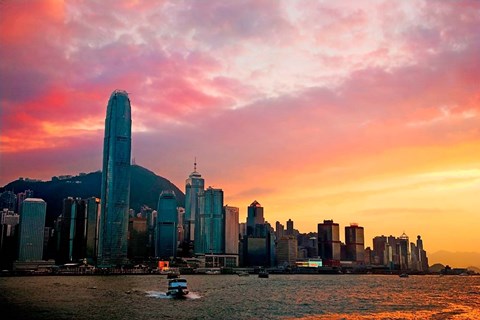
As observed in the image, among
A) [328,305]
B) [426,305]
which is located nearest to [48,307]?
[328,305]

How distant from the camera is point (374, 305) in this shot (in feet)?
371

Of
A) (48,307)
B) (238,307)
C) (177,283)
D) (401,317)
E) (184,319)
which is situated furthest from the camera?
(177,283)

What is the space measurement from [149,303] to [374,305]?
52122mm

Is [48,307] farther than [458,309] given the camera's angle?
No

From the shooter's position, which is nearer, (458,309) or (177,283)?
(458,309)

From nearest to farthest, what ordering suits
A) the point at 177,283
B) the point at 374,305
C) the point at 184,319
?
the point at 184,319 < the point at 374,305 < the point at 177,283

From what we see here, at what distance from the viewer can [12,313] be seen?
85.4 meters

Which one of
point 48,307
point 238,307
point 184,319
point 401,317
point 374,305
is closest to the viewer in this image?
point 184,319

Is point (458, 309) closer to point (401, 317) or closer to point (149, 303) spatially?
point (401, 317)

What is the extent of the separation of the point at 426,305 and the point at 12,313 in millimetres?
89113

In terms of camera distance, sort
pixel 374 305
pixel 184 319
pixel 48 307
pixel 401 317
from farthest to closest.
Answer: pixel 374 305 → pixel 48 307 → pixel 401 317 → pixel 184 319

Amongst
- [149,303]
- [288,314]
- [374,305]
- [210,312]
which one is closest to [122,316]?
[210,312]

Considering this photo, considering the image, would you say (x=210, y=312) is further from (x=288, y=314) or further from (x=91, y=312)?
(x=91, y=312)

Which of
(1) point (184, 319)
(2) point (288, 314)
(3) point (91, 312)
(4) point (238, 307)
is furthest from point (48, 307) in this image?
(2) point (288, 314)
